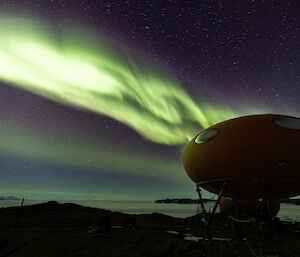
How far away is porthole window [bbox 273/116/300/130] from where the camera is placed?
278 inches

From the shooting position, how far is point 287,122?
7211 millimetres

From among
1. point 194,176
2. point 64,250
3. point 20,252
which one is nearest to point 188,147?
point 194,176

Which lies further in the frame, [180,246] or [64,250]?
[180,246]

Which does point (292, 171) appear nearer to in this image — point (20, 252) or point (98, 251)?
point (98, 251)

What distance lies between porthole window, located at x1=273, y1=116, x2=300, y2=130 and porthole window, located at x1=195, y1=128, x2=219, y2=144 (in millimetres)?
1718

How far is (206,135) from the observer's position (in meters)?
8.11

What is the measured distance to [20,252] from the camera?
1017cm

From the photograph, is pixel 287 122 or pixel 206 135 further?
pixel 206 135

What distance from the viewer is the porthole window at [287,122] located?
705 centimetres

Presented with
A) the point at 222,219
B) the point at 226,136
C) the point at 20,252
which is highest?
the point at 226,136

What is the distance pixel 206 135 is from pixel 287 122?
2.33 m

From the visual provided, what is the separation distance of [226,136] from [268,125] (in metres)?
1.17

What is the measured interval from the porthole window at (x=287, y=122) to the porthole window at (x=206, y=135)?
1718 mm

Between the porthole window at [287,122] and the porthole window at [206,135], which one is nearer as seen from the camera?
the porthole window at [287,122]
